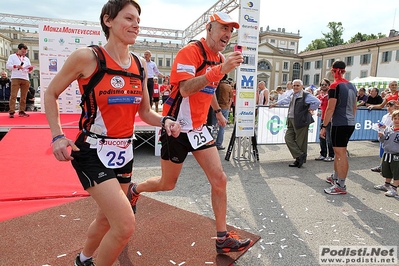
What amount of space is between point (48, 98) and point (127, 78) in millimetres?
524

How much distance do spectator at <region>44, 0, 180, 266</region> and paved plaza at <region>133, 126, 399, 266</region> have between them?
1.45 m

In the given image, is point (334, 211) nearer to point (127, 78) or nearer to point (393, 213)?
point (393, 213)

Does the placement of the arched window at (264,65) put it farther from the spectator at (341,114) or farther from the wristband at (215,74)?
the wristband at (215,74)

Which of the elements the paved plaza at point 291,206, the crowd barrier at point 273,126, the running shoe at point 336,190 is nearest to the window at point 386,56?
the crowd barrier at point 273,126

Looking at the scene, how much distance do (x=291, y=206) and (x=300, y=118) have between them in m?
2.81

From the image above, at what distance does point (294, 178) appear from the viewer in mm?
5855

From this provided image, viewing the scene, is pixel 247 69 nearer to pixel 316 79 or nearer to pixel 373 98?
pixel 373 98

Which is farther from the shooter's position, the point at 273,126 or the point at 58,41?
the point at 58,41

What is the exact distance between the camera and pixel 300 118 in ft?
21.7

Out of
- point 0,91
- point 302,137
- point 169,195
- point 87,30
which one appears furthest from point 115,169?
point 0,91

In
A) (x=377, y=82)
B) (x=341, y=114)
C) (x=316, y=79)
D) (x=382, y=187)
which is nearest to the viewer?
(x=341, y=114)

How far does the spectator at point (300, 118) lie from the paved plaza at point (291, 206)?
1.27 feet

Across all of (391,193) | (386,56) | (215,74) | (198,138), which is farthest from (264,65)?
(215,74)

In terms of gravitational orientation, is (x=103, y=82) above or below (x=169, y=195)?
above
